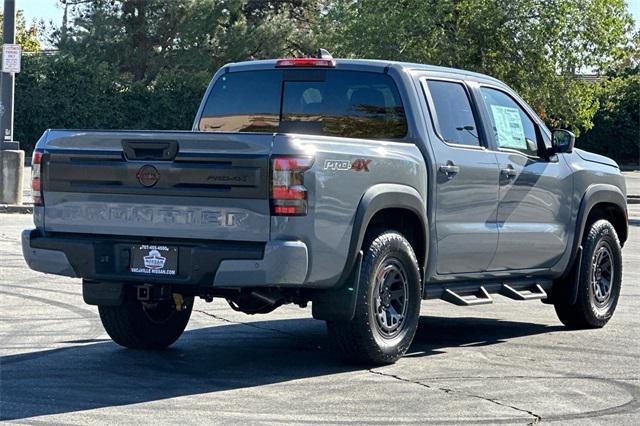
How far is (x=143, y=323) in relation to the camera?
925 cm

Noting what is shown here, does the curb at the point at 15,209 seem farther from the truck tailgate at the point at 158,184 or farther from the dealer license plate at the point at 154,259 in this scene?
the dealer license plate at the point at 154,259

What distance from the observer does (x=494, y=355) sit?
9.39m

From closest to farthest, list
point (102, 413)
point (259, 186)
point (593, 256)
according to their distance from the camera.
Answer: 1. point (102, 413)
2. point (259, 186)
3. point (593, 256)

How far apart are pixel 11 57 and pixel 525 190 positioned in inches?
576

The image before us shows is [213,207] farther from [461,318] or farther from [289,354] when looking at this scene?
[461,318]

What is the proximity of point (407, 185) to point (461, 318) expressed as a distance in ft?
9.87

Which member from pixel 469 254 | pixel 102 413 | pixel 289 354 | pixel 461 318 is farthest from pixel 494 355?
pixel 102 413

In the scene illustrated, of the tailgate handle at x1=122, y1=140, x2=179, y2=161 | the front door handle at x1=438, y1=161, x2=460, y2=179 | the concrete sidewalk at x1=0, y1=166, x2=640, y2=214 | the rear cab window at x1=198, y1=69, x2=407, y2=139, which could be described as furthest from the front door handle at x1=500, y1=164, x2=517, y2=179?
the concrete sidewalk at x1=0, y1=166, x2=640, y2=214

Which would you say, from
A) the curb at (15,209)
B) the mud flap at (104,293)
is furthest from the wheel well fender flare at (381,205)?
the curb at (15,209)

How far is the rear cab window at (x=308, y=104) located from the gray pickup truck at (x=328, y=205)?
13 millimetres

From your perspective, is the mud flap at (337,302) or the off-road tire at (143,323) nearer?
the mud flap at (337,302)

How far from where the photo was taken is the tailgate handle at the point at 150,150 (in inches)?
318

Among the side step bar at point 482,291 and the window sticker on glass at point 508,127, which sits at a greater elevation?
the window sticker on glass at point 508,127

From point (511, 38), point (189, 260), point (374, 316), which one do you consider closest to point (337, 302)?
point (374, 316)
